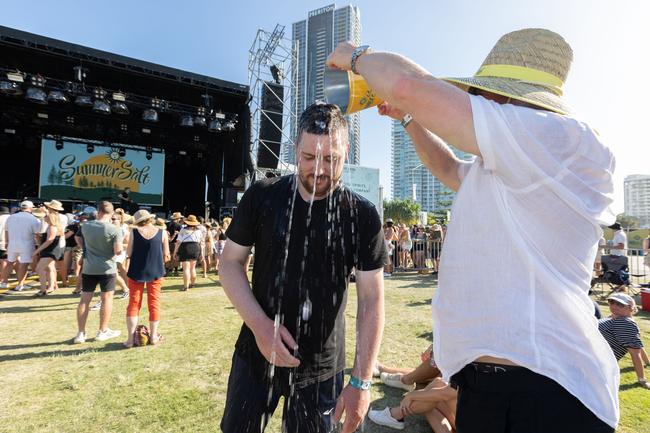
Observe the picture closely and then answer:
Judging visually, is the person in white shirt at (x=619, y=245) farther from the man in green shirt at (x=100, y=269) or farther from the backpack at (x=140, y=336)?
the man in green shirt at (x=100, y=269)

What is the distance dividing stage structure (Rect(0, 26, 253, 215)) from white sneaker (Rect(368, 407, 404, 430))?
14872 mm

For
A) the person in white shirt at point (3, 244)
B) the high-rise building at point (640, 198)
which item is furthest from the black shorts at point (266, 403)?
the high-rise building at point (640, 198)

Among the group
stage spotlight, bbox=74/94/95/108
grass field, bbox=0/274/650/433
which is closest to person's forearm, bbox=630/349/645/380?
grass field, bbox=0/274/650/433

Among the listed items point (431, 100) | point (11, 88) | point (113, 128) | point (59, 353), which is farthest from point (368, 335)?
point (113, 128)

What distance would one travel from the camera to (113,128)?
1878cm

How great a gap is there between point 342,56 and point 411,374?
3.62m

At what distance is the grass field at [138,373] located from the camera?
3426mm

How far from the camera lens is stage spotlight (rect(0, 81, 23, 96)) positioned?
508 inches

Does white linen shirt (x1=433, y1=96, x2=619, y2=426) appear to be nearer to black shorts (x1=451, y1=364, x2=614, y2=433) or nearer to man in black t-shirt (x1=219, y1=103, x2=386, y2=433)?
black shorts (x1=451, y1=364, x2=614, y2=433)

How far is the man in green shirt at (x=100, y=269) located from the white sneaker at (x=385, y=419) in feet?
15.2

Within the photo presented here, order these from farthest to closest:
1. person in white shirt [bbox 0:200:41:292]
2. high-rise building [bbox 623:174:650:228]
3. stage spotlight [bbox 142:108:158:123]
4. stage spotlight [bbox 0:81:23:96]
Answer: high-rise building [bbox 623:174:650:228] < stage spotlight [bbox 142:108:158:123] < stage spotlight [bbox 0:81:23:96] < person in white shirt [bbox 0:200:41:292]

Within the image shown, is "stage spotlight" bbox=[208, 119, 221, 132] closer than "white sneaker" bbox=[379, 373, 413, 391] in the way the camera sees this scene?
No

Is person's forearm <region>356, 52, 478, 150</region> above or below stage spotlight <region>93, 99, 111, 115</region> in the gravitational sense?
below

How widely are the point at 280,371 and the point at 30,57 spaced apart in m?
17.9
